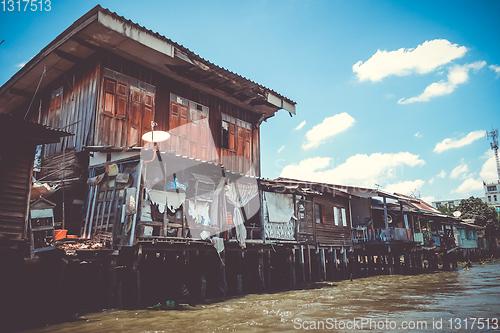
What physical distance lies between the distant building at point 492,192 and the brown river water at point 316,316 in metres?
76.2

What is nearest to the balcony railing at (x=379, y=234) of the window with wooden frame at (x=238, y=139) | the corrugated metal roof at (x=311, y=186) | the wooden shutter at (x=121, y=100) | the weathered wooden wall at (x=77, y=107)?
the corrugated metal roof at (x=311, y=186)

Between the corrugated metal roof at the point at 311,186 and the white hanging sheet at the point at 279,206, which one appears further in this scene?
the corrugated metal roof at the point at 311,186

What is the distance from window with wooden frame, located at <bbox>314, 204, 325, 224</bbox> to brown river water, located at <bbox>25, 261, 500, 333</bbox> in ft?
23.6

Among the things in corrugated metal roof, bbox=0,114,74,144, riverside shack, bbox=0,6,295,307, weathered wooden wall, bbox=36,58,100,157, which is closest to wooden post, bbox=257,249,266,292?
riverside shack, bbox=0,6,295,307

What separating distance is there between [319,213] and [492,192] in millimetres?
73946

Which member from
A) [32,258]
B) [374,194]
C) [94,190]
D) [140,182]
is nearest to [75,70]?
[94,190]

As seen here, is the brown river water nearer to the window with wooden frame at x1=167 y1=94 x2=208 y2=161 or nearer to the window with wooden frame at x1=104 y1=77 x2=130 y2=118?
the window with wooden frame at x1=167 y1=94 x2=208 y2=161

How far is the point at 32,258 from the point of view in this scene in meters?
8.38

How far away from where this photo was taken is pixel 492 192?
75125 mm

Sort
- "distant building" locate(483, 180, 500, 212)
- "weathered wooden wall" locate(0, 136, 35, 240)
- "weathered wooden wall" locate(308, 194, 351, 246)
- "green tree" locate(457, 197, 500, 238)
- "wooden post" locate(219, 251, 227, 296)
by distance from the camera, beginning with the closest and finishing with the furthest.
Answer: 1. "weathered wooden wall" locate(0, 136, 35, 240)
2. "wooden post" locate(219, 251, 227, 296)
3. "weathered wooden wall" locate(308, 194, 351, 246)
4. "green tree" locate(457, 197, 500, 238)
5. "distant building" locate(483, 180, 500, 212)

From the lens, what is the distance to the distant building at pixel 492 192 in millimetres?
74125

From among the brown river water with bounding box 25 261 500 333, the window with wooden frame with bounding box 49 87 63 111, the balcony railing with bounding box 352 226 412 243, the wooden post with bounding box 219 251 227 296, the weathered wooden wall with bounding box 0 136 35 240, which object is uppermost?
the window with wooden frame with bounding box 49 87 63 111

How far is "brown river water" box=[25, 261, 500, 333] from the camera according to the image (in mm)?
7754

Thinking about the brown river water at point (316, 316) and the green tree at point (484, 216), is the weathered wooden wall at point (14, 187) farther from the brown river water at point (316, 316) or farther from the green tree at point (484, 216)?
the green tree at point (484, 216)
